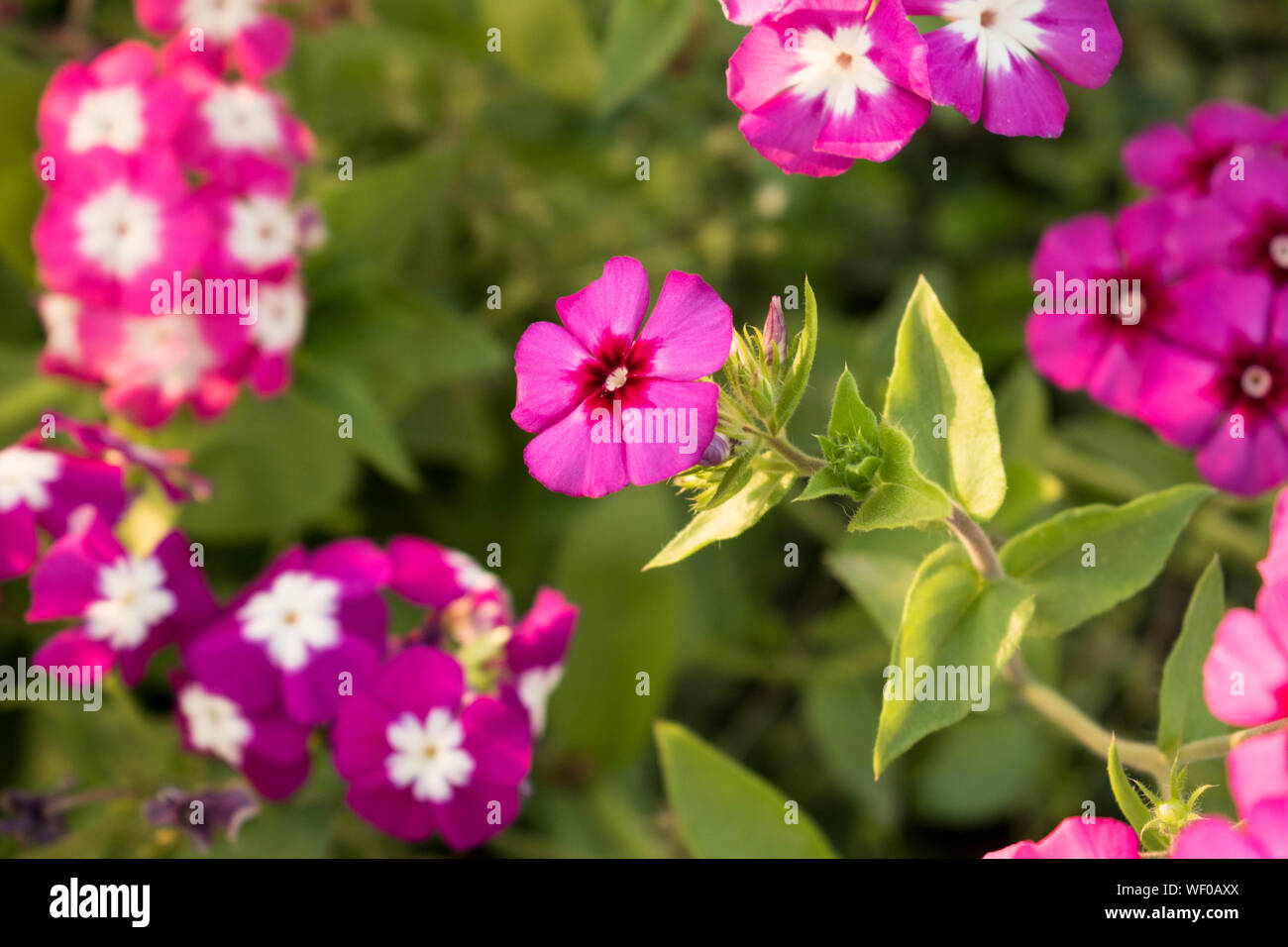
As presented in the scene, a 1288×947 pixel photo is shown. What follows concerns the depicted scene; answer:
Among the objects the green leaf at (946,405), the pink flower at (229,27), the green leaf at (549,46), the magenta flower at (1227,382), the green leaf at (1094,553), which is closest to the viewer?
the green leaf at (946,405)

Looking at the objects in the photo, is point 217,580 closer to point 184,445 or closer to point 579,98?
point 184,445

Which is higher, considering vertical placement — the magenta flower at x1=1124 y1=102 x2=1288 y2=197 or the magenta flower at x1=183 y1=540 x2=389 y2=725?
the magenta flower at x1=1124 y1=102 x2=1288 y2=197

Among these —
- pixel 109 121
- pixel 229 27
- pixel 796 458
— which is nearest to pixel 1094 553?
pixel 796 458

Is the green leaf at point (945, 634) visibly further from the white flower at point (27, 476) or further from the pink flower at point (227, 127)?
the pink flower at point (227, 127)

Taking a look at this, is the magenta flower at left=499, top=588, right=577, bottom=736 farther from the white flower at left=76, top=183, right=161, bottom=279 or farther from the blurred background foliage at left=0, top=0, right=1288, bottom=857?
the white flower at left=76, top=183, right=161, bottom=279

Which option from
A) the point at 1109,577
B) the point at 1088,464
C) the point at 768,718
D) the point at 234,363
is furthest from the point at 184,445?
the point at 1088,464

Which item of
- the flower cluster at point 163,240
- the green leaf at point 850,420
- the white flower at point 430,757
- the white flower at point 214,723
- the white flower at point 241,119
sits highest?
the white flower at point 241,119

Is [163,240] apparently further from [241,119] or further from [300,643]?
[300,643]

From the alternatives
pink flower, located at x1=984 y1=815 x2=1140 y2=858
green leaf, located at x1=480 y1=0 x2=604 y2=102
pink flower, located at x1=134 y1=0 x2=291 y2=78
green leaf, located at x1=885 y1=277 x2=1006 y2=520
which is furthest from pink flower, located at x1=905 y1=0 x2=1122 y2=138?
pink flower, located at x1=134 y1=0 x2=291 y2=78

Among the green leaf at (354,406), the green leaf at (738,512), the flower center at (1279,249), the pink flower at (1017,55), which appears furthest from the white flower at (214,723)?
the flower center at (1279,249)
